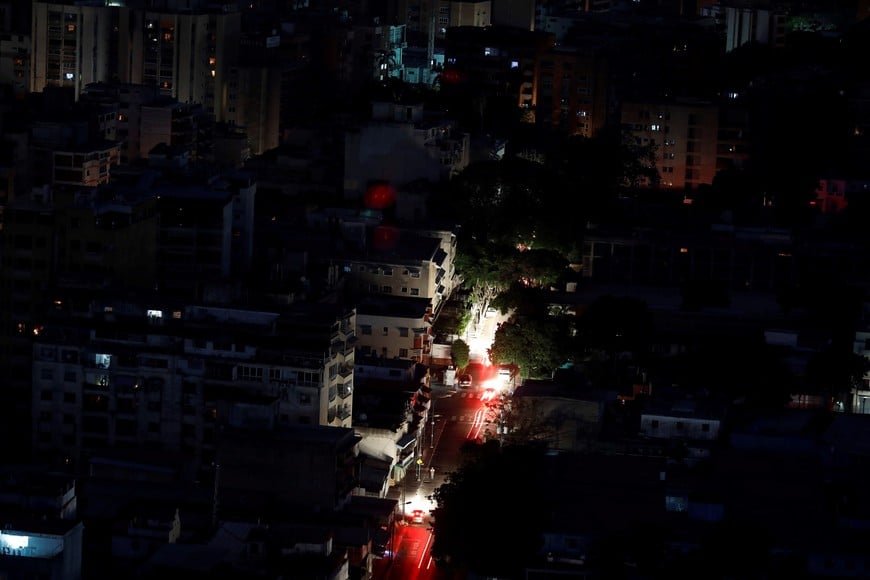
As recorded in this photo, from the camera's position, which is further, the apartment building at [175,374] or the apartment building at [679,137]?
the apartment building at [679,137]

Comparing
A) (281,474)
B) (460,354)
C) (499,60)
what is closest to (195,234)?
(460,354)

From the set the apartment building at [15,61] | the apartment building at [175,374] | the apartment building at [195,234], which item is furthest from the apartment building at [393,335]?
the apartment building at [15,61]

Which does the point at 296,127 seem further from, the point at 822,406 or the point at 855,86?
the point at 822,406

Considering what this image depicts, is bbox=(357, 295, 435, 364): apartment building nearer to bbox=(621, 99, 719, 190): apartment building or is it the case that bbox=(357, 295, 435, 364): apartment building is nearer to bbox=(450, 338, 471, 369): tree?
bbox=(450, 338, 471, 369): tree

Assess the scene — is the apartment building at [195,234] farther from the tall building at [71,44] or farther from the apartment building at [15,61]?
the apartment building at [15,61]

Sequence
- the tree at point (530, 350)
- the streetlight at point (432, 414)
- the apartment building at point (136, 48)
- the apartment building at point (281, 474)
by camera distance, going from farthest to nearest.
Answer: the apartment building at point (136, 48), the tree at point (530, 350), the streetlight at point (432, 414), the apartment building at point (281, 474)

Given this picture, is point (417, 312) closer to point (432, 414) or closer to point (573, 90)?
point (432, 414)

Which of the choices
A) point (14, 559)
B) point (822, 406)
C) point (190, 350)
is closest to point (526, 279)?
point (822, 406)
